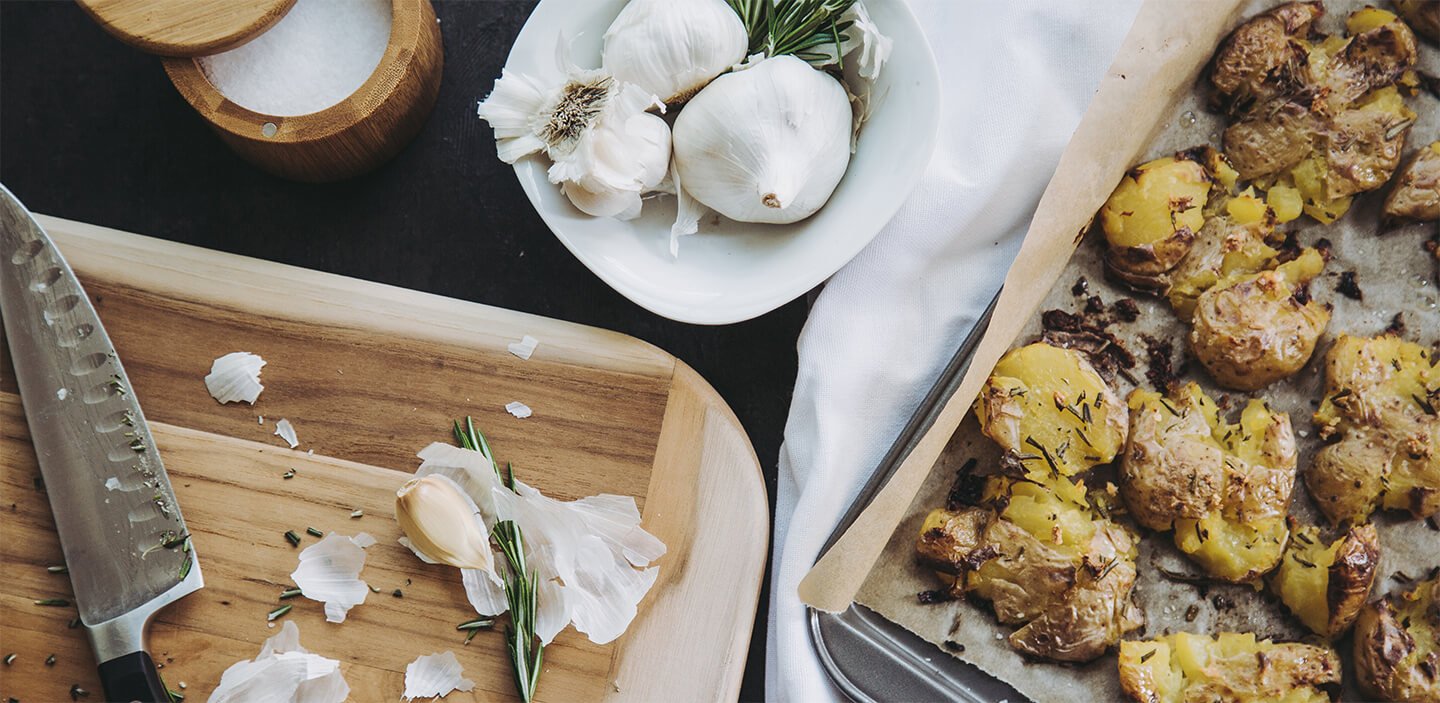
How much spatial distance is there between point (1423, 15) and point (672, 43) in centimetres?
148

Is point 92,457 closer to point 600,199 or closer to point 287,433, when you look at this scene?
point 287,433

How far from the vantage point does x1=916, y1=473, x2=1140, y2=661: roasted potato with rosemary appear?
1862 mm

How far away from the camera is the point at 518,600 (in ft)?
6.06

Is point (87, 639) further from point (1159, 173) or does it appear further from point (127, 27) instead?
point (1159, 173)

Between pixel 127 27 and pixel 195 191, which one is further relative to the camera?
pixel 195 191

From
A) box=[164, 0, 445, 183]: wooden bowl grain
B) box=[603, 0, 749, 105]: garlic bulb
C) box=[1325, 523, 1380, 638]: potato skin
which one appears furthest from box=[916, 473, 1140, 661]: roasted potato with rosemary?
box=[164, 0, 445, 183]: wooden bowl grain

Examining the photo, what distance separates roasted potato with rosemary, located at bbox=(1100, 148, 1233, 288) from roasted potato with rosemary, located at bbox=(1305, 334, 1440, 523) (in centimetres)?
36

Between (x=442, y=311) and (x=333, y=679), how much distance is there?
2.25 feet

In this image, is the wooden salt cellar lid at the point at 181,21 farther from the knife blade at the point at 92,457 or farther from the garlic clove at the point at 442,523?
the garlic clove at the point at 442,523

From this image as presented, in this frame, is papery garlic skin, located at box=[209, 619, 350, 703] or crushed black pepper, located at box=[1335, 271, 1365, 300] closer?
papery garlic skin, located at box=[209, 619, 350, 703]

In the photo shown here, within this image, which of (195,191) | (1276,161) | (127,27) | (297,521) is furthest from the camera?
(195,191)

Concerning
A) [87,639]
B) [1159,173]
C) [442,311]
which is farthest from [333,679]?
[1159,173]

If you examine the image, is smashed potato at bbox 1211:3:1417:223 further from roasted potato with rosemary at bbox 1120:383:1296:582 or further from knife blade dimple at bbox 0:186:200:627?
knife blade dimple at bbox 0:186:200:627

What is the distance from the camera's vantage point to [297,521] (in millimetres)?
1899
